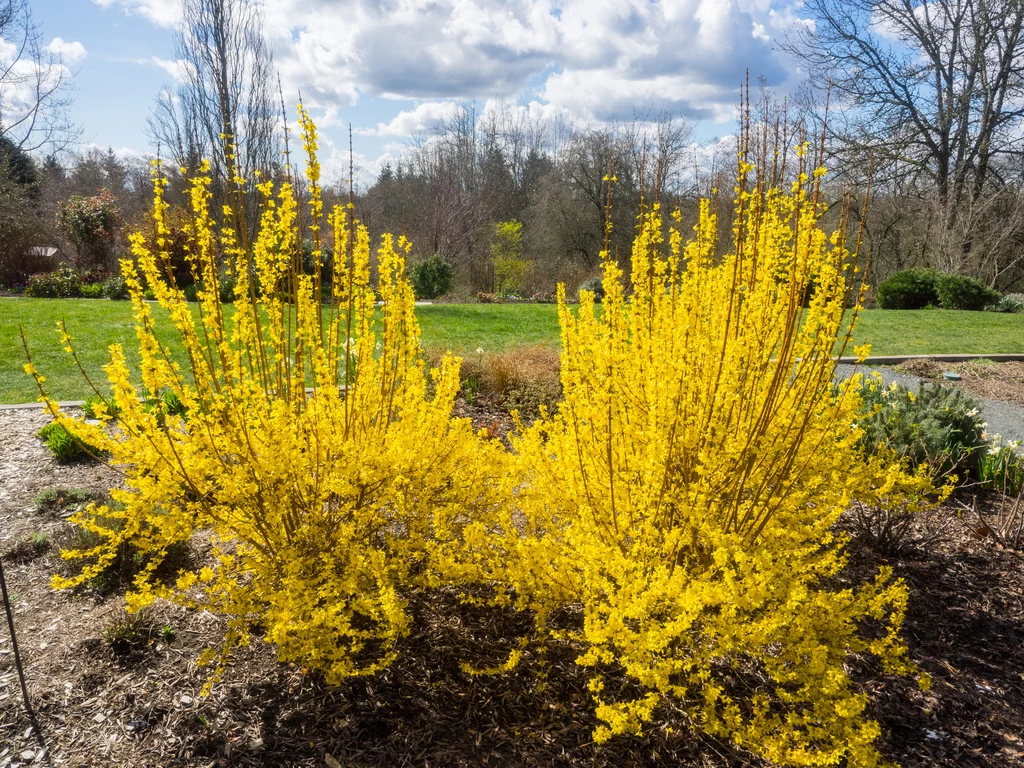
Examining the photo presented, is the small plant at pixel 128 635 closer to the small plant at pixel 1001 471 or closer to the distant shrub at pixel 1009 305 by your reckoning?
the small plant at pixel 1001 471

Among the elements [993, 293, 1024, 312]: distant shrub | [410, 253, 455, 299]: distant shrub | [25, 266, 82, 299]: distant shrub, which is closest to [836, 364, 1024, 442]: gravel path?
[993, 293, 1024, 312]: distant shrub

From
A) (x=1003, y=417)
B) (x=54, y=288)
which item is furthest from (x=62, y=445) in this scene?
(x=54, y=288)

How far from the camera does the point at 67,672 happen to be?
239 cm

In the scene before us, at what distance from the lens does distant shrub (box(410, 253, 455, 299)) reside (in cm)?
1689

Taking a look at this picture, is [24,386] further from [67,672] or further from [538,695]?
[538,695]

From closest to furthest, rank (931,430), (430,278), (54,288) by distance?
(931,430)
(54,288)
(430,278)

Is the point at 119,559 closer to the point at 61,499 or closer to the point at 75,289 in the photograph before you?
the point at 61,499

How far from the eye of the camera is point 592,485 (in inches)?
100

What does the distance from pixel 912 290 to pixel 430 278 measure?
13.0 m

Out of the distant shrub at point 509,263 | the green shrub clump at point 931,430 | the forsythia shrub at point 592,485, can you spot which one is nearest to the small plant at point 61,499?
the forsythia shrub at point 592,485

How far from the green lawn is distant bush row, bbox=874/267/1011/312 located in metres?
1.49

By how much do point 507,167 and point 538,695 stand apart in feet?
113

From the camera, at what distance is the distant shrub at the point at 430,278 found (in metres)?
16.9

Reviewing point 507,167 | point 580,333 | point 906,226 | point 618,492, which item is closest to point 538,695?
point 618,492
